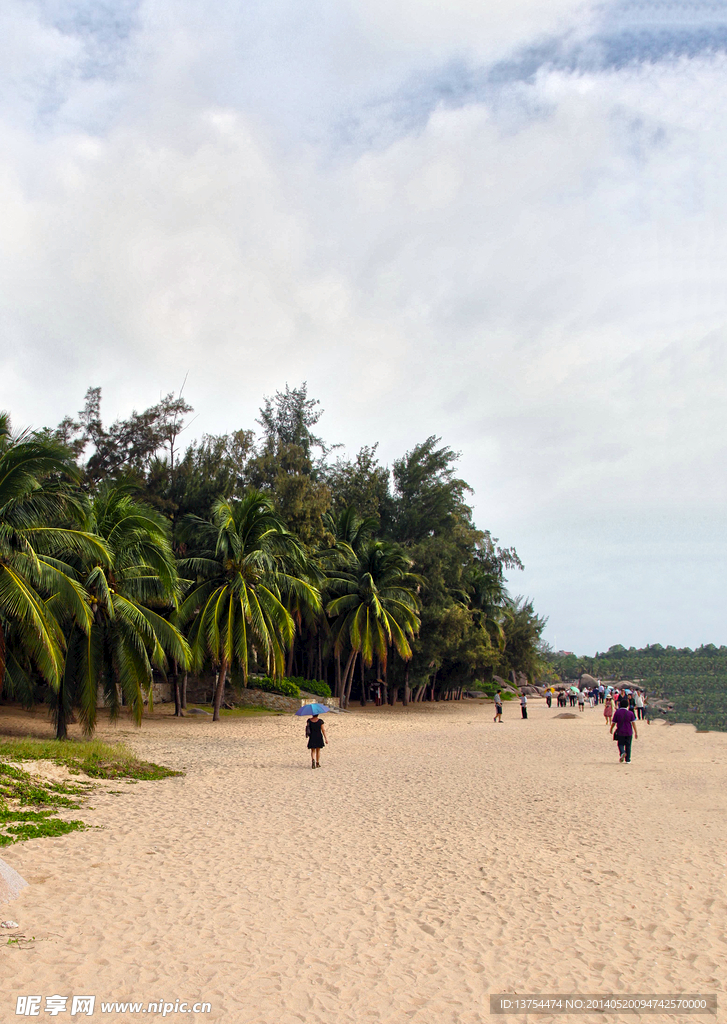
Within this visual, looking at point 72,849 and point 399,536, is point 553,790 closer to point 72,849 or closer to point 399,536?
point 72,849

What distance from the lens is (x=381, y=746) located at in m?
21.1

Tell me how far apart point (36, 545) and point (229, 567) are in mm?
9964

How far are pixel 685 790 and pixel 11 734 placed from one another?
17.3 m

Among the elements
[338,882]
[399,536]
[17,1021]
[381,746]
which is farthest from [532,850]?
[399,536]

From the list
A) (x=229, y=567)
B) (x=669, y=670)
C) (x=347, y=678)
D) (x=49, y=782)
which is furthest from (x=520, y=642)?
(x=669, y=670)

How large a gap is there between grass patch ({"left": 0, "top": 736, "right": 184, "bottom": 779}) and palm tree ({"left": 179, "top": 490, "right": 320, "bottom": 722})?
9408 millimetres

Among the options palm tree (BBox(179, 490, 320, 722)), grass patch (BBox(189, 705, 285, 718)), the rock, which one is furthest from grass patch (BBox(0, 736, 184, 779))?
grass patch (BBox(189, 705, 285, 718))

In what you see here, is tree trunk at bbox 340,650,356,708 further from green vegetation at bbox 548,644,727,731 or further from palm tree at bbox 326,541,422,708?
green vegetation at bbox 548,644,727,731

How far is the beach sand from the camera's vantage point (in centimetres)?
516

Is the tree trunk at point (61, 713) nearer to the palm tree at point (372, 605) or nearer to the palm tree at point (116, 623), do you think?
the palm tree at point (116, 623)

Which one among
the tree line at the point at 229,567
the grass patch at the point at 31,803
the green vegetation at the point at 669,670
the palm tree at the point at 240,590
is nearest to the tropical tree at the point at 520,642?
the tree line at the point at 229,567

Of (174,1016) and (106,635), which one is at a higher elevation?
(106,635)

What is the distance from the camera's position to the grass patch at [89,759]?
12555mm

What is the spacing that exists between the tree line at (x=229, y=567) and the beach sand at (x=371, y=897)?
18.6 ft
